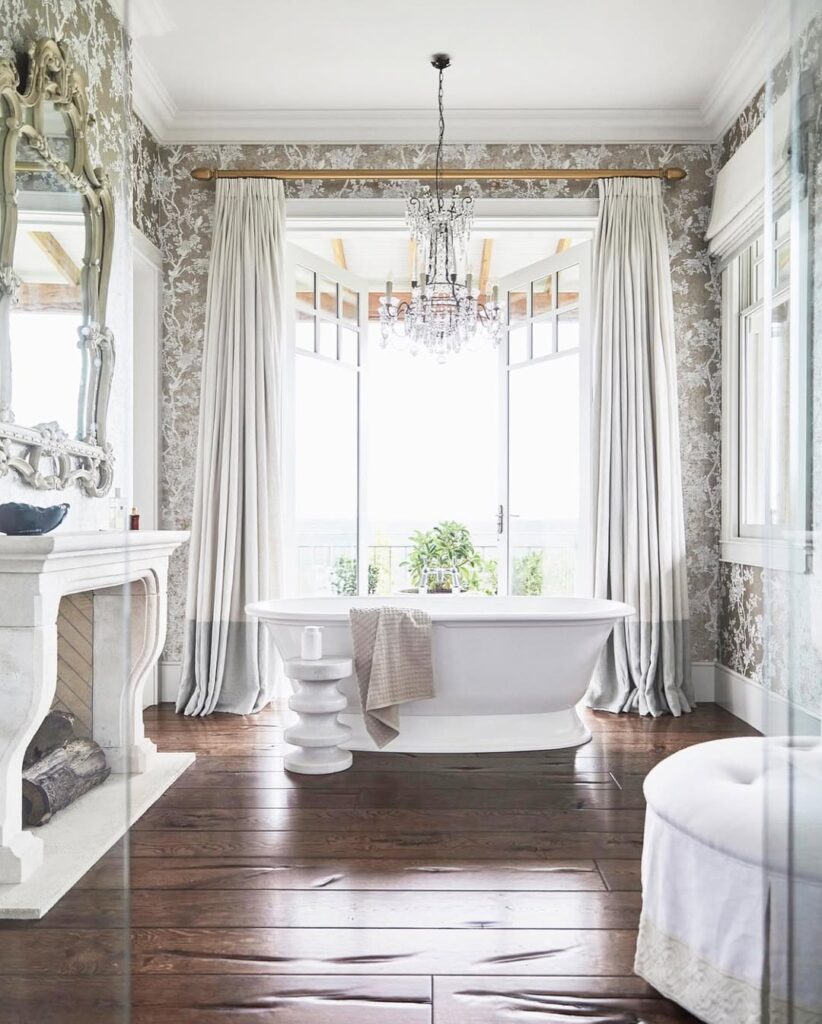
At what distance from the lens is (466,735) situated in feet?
11.0

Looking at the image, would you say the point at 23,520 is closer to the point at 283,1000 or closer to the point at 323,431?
the point at 283,1000

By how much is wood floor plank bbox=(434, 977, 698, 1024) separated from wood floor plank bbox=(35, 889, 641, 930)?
23cm

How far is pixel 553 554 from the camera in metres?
4.58

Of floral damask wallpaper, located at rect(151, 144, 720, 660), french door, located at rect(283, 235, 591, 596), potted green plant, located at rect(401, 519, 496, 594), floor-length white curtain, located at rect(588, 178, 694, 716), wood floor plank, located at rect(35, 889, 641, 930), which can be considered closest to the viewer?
wood floor plank, located at rect(35, 889, 641, 930)

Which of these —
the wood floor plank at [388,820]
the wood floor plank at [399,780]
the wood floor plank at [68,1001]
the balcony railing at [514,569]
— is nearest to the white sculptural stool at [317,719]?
the wood floor plank at [399,780]

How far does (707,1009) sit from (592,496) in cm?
298

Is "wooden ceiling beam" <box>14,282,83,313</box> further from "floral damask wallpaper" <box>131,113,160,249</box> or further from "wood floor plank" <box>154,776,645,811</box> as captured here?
"wood floor plank" <box>154,776,645,811</box>

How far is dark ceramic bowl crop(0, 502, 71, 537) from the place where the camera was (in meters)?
2.22

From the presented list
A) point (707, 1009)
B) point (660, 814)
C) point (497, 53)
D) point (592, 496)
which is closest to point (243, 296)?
point (497, 53)

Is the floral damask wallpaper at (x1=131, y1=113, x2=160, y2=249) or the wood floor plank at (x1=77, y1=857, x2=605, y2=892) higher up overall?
the floral damask wallpaper at (x1=131, y1=113, x2=160, y2=249)

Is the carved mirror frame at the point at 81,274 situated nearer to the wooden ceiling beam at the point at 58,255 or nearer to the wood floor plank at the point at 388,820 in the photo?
the wooden ceiling beam at the point at 58,255

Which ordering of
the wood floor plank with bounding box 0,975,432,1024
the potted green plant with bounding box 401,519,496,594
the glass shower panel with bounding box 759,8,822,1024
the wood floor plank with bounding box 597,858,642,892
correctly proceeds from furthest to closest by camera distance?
the potted green plant with bounding box 401,519,496,594 → the wood floor plank with bounding box 597,858,642,892 → the wood floor plank with bounding box 0,975,432,1024 → the glass shower panel with bounding box 759,8,822,1024

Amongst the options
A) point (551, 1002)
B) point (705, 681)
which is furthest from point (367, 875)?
point (705, 681)

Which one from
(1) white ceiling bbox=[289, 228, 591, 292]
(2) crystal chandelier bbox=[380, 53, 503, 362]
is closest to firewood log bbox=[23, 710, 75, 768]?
(2) crystal chandelier bbox=[380, 53, 503, 362]
